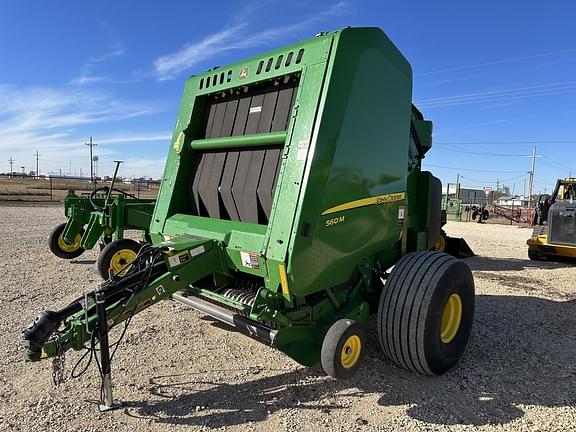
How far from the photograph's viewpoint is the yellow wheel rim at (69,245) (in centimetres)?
870

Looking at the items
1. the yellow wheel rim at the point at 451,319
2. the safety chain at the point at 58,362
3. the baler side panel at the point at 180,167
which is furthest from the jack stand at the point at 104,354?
the yellow wheel rim at the point at 451,319

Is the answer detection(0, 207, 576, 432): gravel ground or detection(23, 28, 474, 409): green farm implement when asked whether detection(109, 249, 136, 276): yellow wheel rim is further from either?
detection(23, 28, 474, 409): green farm implement

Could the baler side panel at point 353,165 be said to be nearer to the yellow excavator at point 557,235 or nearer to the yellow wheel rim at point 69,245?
the yellow wheel rim at point 69,245

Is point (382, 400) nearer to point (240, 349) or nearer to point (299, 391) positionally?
point (299, 391)

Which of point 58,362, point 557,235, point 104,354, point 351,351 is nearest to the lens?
point 58,362

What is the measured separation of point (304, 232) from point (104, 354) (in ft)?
5.15

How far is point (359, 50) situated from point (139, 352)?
3.26m

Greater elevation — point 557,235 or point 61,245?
point 557,235

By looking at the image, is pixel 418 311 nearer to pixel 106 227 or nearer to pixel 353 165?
pixel 353 165

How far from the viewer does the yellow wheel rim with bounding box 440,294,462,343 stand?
3.90m

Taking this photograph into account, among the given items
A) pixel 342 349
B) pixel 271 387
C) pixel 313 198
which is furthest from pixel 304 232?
pixel 271 387

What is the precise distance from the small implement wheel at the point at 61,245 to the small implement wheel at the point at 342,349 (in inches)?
279

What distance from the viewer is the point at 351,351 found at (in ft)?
10.9

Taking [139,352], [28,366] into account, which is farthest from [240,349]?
[28,366]
